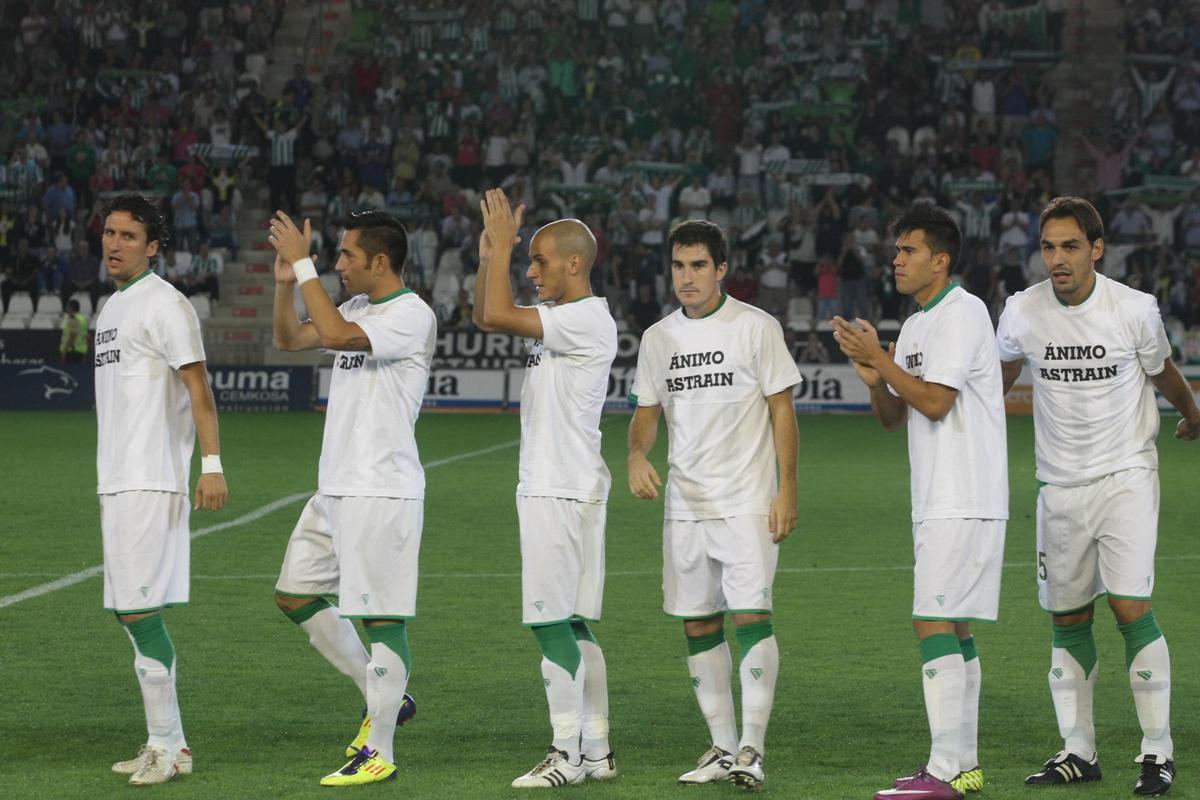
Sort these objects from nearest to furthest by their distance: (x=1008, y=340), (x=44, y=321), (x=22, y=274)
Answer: (x=1008, y=340), (x=44, y=321), (x=22, y=274)

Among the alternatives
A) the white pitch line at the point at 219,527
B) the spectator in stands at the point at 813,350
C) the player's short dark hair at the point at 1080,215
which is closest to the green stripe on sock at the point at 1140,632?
the player's short dark hair at the point at 1080,215

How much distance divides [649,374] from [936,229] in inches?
47.9

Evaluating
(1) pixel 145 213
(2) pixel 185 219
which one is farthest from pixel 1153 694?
(2) pixel 185 219

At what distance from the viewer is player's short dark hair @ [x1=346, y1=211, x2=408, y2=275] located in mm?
6586

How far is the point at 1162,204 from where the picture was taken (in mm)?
29453

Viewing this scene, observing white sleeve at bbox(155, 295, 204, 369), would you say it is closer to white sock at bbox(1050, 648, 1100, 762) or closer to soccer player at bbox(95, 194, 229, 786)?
soccer player at bbox(95, 194, 229, 786)

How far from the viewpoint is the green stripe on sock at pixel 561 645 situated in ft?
20.9

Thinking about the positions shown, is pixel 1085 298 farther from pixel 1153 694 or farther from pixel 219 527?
pixel 219 527

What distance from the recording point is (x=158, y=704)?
636 centimetres

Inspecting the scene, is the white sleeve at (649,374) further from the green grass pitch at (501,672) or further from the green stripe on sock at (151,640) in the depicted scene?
the green stripe on sock at (151,640)

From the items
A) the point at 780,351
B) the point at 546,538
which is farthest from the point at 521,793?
the point at 780,351

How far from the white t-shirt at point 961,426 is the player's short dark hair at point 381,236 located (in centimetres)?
198

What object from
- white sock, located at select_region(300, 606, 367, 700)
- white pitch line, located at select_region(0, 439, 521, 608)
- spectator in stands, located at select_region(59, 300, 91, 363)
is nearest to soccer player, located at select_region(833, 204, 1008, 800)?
white sock, located at select_region(300, 606, 367, 700)

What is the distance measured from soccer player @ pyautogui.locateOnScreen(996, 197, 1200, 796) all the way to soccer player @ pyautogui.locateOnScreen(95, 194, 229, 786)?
3154 millimetres
